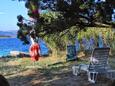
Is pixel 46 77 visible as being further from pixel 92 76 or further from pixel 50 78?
pixel 92 76

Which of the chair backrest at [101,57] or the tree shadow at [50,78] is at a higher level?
the chair backrest at [101,57]

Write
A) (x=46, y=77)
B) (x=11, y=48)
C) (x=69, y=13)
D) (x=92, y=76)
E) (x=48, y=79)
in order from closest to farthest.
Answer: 1. (x=69, y=13)
2. (x=92, y=76)
3. (x=48, y=79)
4. (x=46, y=77)
5. (x=11, y=48)

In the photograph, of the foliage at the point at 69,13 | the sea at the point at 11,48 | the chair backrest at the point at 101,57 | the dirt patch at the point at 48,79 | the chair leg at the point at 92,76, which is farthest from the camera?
the sea at the point at 11,48

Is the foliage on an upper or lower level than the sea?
upper

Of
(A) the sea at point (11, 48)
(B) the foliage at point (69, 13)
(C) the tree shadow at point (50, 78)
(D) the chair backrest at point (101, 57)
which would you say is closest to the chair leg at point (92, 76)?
(C) the tree shadow at point (50, 78)

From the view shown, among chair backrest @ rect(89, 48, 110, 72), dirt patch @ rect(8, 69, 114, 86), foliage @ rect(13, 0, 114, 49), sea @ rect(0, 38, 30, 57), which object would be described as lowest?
sea @ rect(0, 38, 30, 57)

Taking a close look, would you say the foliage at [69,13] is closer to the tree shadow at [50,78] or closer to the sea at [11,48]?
the tree shadow at [50,78]

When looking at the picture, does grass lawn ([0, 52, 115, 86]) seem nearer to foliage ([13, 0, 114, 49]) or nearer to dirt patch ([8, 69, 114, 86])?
dirt patch ([8, 69, 114, 86])

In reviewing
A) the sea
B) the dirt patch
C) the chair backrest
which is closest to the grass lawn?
the dirt patch

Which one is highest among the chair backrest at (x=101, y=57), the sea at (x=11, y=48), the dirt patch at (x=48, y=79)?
the chair backrest at (x=101, y=57)

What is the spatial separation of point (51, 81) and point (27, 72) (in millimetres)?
2047

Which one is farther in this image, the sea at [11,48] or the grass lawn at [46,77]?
the sea at [11,48]

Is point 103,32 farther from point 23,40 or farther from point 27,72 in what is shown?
point 23,40

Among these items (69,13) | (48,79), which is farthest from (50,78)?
(69,13)
